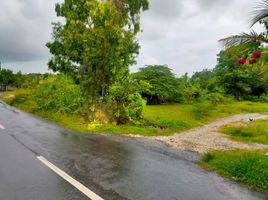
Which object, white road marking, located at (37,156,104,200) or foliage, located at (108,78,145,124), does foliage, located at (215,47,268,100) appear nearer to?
foliage, located at (108,78,145,124)

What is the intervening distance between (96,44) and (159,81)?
2037cm

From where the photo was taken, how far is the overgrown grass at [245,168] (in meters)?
7.83

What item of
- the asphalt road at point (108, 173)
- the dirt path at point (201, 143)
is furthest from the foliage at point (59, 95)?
the asphalt road at point (108, 173)

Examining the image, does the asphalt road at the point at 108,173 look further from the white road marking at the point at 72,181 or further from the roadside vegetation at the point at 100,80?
the roadside vegetation at the point at 100,80

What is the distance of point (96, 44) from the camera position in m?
20.0

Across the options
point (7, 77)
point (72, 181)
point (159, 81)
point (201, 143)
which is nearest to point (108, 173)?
point (72, 181)

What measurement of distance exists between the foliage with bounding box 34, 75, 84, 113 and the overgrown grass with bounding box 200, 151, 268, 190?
13.9 m

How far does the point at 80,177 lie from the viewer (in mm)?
7191

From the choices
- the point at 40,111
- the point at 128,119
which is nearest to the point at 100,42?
the point at 128,119

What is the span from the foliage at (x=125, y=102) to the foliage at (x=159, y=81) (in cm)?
1895

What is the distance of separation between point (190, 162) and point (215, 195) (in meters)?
3.16

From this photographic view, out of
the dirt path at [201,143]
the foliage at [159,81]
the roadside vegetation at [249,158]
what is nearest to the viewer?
the roadside vegetation at [249,158]

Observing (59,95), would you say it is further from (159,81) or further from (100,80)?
(159,81)

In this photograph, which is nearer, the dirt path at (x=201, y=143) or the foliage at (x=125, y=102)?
the dirt path at (x=201, y=143)
